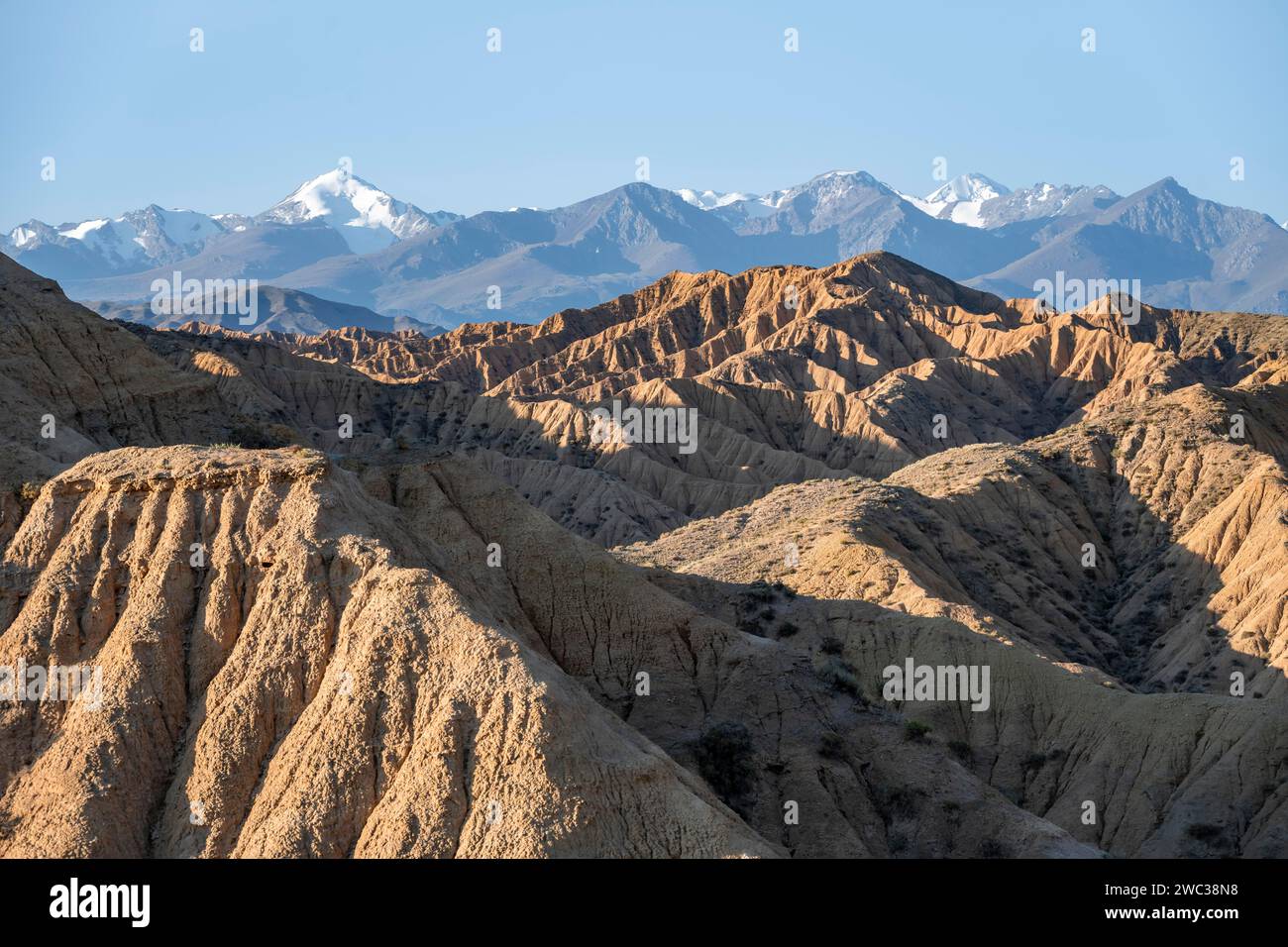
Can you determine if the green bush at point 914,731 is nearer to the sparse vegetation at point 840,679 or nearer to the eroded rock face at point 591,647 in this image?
the eroded rock face at point 591,647

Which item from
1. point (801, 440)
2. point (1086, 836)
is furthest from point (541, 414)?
point (1086, 836)

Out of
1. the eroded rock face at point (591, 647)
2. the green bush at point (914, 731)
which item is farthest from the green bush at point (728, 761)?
the green bush at point (914, 731)

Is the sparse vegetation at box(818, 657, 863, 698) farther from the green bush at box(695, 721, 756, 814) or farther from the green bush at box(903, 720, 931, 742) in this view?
the green bush at box(695, 721, 756, 814)

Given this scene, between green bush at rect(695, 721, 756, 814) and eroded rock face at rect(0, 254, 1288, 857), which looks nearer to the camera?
eroded rock face at rect(0, 254, 1288, 857)

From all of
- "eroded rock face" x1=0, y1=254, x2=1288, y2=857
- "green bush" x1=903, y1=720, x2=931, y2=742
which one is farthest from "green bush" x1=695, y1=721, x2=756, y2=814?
"green bush" x1=903, y1=720, x2=931, y2=742

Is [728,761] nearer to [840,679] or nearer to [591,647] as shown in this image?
[591,647]

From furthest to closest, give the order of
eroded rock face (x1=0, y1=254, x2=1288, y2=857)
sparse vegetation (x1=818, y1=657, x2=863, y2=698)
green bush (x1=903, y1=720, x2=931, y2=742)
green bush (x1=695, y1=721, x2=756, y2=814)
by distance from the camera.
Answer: sparse vegetation (x1=818, y1=657, x2=863, y2=698) < green bush (x1=903, y1=720, x2=931, y2=742) < green bush (x1=695, y1=721, x2=756, y2=814) < eroded rock face (x1=0, y1=254, x2=1288, y2=857)

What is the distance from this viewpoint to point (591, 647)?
176 ft

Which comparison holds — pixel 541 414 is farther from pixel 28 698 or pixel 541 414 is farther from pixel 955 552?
pixel 28 698

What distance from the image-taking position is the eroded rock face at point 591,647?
37719mm

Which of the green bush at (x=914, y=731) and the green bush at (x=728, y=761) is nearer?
the green bush at (x=728, y=761)

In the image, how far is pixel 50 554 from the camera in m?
43.6

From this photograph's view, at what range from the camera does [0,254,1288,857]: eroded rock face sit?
124ft

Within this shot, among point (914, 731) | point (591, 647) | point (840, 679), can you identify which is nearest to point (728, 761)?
point (914, 731)
